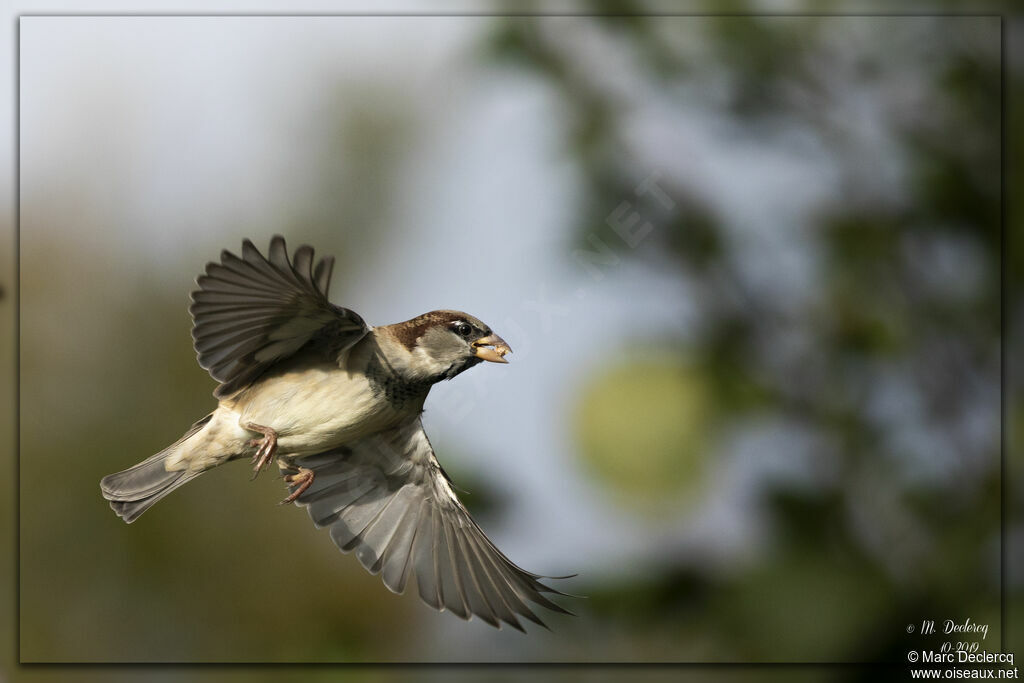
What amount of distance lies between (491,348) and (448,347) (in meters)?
0.08

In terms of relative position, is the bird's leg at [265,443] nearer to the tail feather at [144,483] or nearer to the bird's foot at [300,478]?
the bird's foot at [300,478]

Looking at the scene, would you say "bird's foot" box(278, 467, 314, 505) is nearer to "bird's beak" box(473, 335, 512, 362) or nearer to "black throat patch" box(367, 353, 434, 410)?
"black throat patch" box(367, 353, 434, 410)

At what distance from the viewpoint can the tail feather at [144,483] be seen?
6.26ft

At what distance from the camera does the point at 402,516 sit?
2186 millimetres

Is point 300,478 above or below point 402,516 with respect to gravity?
above

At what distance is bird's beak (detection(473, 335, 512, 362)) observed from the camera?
1.74 meters

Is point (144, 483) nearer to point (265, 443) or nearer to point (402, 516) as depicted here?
point (265, 443)

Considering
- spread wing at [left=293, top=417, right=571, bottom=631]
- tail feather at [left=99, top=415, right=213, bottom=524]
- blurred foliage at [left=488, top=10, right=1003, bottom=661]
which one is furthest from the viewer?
spread wing at [left=293, top=417, right=571, bottom=631]

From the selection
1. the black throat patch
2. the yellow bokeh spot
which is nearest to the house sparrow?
the black throat patch

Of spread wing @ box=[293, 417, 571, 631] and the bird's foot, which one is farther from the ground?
the bird's foot

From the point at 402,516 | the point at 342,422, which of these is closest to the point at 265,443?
the point at 342,422

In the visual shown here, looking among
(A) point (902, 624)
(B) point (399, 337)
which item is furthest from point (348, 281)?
(A) point (902, 624)

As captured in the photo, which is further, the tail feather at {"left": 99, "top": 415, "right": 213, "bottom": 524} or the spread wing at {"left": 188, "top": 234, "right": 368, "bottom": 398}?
the tail feather at {"left": 99, "top": 415, "right": 213, "bottom": 524}

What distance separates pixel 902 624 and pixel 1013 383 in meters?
0.56
